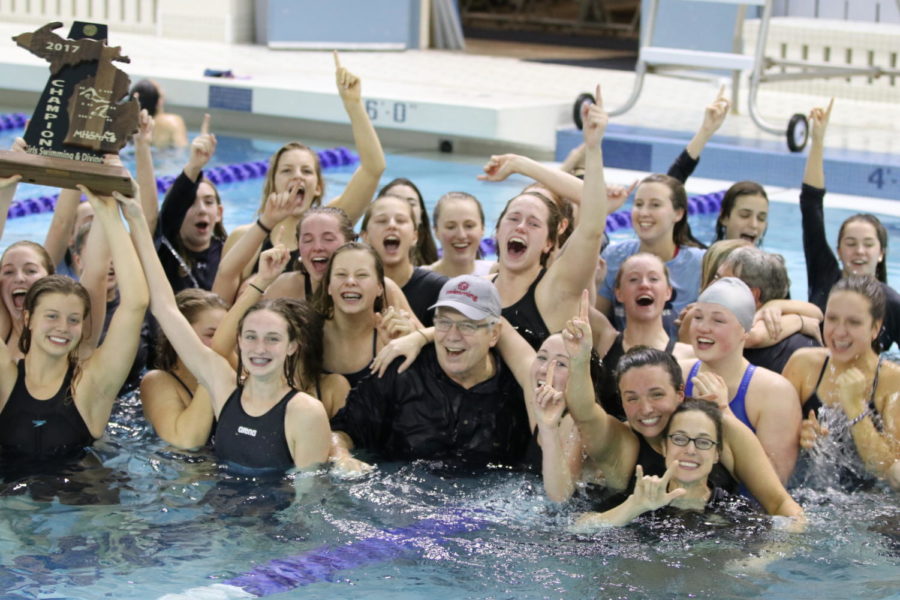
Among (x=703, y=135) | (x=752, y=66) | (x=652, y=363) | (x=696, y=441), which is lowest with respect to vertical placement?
(x=696, y=441)

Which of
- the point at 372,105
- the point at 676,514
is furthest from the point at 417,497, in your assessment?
the point at 372,105

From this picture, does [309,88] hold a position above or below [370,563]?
above

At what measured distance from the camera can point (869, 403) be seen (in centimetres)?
439

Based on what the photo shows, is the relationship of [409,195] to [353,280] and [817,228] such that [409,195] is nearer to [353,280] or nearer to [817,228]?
[353,280]

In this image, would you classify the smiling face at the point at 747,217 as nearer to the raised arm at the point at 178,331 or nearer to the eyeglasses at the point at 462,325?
the eyeglasses at the point at 462,325

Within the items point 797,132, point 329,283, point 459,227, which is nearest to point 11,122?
point 797,132

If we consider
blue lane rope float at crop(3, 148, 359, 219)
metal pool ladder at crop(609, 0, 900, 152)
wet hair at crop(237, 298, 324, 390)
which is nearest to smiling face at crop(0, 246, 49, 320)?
wet hair at crop(237, 298, 324, 390)

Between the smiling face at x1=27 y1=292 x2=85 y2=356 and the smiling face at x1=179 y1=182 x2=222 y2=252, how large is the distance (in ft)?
4.82

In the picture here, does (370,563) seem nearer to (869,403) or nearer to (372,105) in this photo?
(869,403)

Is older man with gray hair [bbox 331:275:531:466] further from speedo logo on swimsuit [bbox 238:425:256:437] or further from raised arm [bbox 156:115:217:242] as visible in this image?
raised arm [bbox 156:115:217:242]

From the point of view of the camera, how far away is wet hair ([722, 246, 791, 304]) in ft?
16.0

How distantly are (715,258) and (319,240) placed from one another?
1.55 meters

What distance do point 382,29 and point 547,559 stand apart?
11.8 meters

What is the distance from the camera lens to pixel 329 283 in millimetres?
4730
